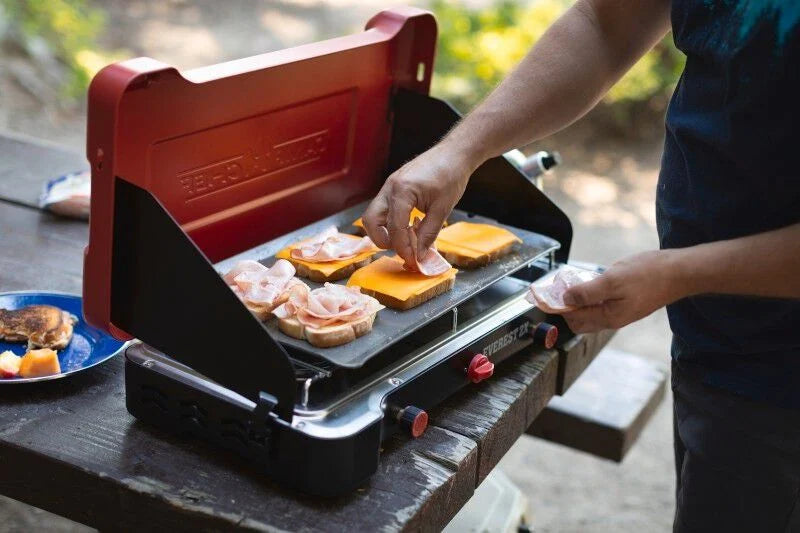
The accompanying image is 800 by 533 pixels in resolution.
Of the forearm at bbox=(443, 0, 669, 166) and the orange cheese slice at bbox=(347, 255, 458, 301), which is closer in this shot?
the orange cheese slice at bbox=(347, 255, 458, 301)

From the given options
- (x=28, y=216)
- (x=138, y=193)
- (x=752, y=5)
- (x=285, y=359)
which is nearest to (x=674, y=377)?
(x=752, y=5)

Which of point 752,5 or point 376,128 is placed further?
point 376,128

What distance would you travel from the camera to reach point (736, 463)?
1577 mm

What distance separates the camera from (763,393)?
1.53m

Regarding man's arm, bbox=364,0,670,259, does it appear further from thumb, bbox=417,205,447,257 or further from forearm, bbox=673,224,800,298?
forearm, bbox=673,224,800,298

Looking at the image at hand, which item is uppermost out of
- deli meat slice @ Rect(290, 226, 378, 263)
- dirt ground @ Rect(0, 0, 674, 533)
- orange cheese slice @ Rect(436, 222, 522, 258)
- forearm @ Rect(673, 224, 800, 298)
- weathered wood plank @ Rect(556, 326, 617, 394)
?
forearm @ Rect(673, 224, 800, 298)

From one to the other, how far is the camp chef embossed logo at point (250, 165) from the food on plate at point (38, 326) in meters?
0.33

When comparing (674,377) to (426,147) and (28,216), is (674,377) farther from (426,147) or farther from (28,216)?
(28,216)

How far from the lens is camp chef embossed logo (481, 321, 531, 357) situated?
1.68 m

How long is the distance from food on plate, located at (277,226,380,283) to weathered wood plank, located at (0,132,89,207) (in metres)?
0.96

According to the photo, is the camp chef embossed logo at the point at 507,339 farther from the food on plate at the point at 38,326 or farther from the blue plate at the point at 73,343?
the food on plate at the point at 38,326

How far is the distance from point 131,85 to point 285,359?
0.50 meters

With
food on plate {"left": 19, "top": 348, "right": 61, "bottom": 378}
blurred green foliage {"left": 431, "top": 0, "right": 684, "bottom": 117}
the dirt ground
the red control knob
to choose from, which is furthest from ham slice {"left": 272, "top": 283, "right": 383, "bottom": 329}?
blurred green foliage {"left": 431, "top": 0, "right": 684, "bottom": 117}

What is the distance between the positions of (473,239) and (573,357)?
14.0 inches
